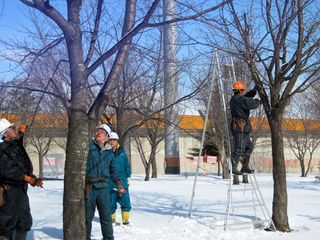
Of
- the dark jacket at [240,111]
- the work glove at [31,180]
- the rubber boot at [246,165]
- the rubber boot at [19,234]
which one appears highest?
the dark jacket at [240,111]

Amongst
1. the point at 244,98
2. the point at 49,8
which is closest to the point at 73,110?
the point at 49,8

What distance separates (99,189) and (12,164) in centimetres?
122

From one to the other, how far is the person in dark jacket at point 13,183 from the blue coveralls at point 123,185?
275cm

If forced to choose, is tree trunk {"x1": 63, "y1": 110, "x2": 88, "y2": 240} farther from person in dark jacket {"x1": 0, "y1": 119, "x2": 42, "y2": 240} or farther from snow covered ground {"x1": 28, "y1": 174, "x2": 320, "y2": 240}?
snow covered ground {"x1": 28, "y1": 174, "x2": 320, "y2": 240}

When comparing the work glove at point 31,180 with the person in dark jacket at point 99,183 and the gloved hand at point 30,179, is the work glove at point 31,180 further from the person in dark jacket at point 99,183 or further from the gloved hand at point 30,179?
the person in dark jacket at point 99,183

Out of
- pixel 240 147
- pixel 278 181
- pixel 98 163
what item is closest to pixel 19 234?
pixel 98 163

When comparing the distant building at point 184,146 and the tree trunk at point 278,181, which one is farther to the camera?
the distant building at point 184,146

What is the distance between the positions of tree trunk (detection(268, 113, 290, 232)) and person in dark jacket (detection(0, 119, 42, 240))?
4465mm

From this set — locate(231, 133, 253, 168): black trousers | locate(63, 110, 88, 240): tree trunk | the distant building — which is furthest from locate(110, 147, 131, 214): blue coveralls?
the distant building

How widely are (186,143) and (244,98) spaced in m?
35.4

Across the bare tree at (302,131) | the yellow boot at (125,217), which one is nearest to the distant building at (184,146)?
the bare tree at (302,131)

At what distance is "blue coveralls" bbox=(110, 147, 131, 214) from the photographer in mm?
8918

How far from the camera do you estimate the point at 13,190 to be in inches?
235

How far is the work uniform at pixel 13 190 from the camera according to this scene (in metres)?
5.87
